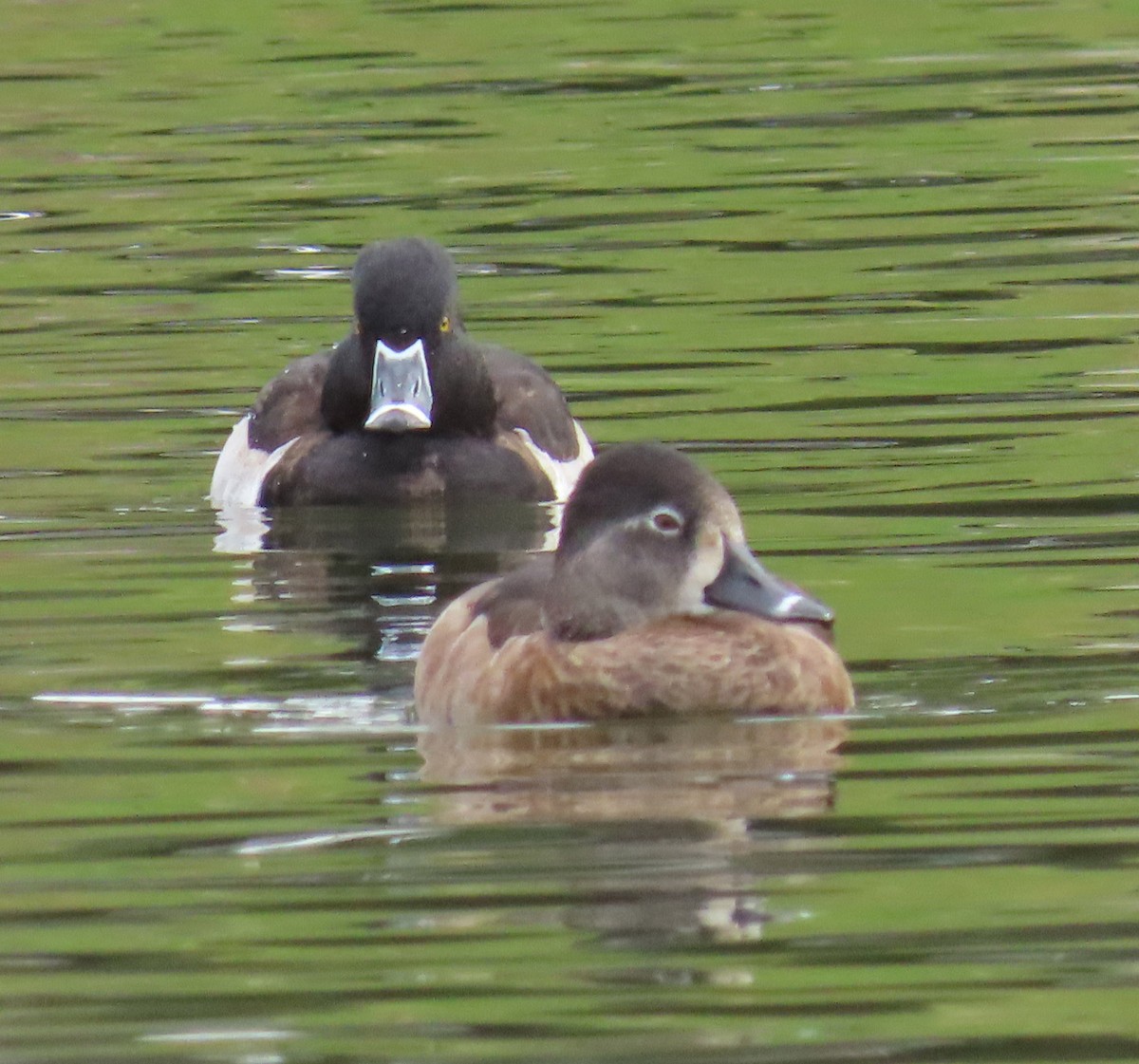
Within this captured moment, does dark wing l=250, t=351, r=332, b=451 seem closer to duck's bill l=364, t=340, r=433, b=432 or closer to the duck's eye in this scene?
duck's bill l=364, t=340, r=433, b=432

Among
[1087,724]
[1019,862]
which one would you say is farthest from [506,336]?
[1019,862]

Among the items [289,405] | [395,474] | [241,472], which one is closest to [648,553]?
[395,474]

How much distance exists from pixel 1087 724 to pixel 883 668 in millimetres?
1001

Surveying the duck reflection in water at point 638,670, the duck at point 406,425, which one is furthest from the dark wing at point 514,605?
the duck at point 406,425

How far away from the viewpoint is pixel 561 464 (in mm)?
13211

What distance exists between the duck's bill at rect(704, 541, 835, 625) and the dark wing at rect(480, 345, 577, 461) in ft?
14.4

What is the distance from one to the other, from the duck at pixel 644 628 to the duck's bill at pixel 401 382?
12.9ft

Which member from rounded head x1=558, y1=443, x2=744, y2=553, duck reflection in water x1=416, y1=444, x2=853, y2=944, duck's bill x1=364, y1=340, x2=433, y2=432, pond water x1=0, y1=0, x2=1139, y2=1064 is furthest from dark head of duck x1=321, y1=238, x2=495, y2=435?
rounded head x1=558, y1=443, x2=744, y2=553

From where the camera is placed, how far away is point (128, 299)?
1700 cm

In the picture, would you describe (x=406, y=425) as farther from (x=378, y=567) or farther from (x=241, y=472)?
(x=378, y=567)

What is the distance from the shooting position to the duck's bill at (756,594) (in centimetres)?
859

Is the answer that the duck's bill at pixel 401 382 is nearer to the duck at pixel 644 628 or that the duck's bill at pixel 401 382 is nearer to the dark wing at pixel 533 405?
the dark wing at pixel 533 405

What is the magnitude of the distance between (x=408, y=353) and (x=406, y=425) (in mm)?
417

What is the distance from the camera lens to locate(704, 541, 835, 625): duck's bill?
338 inches
